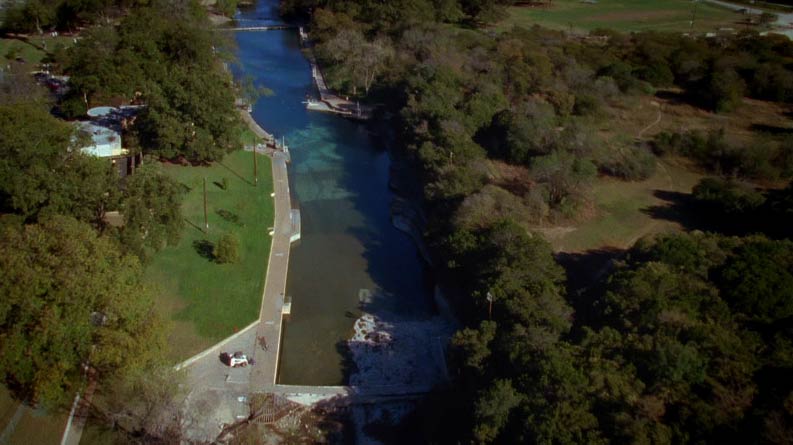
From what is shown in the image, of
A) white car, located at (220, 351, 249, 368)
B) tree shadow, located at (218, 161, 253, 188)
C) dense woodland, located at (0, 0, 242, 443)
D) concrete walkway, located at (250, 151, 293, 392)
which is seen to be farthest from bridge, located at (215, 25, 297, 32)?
white car, located at (220, 351, 249, 368)

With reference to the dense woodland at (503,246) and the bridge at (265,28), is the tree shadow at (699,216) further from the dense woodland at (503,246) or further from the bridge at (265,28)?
the bridge at (265,28)

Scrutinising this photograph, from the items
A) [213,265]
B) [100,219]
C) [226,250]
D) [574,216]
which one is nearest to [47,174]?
[100,219]

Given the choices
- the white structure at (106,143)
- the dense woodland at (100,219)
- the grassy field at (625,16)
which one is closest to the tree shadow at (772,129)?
the grassy field at (625,16)

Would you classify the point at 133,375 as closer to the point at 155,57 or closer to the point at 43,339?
the point at 43,339

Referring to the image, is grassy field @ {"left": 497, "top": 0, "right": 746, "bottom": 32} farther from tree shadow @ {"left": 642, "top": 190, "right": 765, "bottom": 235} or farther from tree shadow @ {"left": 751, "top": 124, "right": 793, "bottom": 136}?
tree shadow @ {"left": 642, "top": 190, "right": 765, "bottom": 235}

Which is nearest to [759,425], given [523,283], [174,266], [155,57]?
[523,283]
